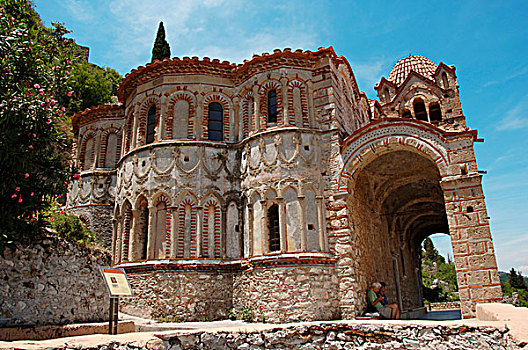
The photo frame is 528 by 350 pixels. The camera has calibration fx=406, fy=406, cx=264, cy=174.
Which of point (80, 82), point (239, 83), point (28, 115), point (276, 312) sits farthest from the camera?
point (80, 82)

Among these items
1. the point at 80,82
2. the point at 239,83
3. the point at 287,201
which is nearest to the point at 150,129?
the point at 239,83

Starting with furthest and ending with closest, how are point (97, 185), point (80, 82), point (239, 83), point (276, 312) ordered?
point (80, 82) → point (97, 185) → point (239, 83) → point (276, 312)

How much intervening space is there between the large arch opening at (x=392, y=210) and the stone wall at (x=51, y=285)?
9.11 metres

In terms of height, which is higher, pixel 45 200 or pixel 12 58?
pixel 12 58

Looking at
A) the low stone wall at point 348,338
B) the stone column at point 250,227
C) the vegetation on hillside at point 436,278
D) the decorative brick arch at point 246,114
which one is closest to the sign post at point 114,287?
the low stone wall at point 348,338

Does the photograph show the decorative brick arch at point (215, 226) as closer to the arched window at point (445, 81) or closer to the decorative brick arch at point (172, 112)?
the decorative brick arch at point (172, 112)

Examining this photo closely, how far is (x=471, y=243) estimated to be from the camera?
13.2m

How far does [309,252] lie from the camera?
48.0 ft

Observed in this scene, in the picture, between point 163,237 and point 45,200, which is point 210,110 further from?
point 45,200

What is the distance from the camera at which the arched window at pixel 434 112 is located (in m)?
24.9

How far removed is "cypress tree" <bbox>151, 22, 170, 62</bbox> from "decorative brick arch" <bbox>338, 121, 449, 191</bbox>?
2216 centimetres

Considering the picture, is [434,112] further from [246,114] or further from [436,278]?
[436,278]

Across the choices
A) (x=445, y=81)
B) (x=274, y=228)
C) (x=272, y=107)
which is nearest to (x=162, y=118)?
(x=272, y=107)

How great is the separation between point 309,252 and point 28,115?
A: 9.86 m
